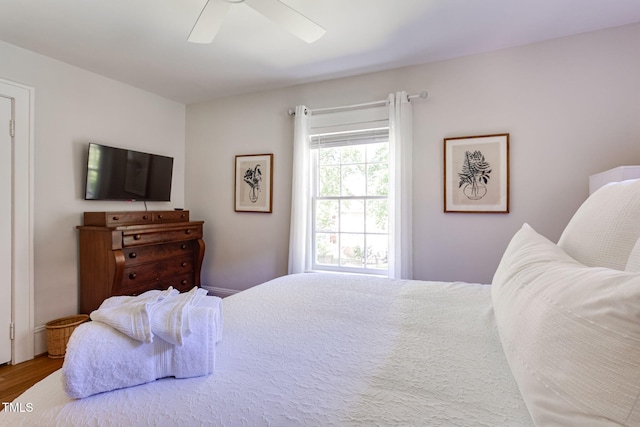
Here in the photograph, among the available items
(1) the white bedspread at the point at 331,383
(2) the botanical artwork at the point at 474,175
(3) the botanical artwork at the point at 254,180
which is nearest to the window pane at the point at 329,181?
(3) the botanical artwork at the point at 254,180

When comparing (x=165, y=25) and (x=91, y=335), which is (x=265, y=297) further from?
(x=165, y=25)

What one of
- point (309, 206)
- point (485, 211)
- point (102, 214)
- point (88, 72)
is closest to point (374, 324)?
point (485, 211)

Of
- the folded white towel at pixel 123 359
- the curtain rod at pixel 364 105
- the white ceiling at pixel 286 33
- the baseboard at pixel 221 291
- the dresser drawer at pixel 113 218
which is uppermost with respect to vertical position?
the white ceiling at pixel 286 33

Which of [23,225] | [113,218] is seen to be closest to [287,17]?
[113,218]

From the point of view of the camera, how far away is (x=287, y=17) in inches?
68.6

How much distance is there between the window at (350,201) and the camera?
2.98 metres

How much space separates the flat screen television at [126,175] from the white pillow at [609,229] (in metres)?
3.52

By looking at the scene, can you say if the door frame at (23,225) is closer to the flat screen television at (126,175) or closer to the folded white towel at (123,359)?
the flat screen television at (126,175)

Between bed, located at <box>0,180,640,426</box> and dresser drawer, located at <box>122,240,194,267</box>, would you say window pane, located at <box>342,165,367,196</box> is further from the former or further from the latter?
bed, located at <box>0,180,640,426</box>

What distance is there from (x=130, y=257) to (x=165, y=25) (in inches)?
76.9

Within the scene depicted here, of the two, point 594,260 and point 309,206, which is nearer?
point 594,260

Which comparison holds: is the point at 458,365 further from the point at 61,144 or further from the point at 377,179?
the point at 61,144

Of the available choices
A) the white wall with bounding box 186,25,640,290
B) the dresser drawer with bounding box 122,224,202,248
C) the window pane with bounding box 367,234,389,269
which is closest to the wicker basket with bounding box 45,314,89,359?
the dresser drawer with bounding box 122,224,202,248

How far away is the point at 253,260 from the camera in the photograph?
11.4ft
